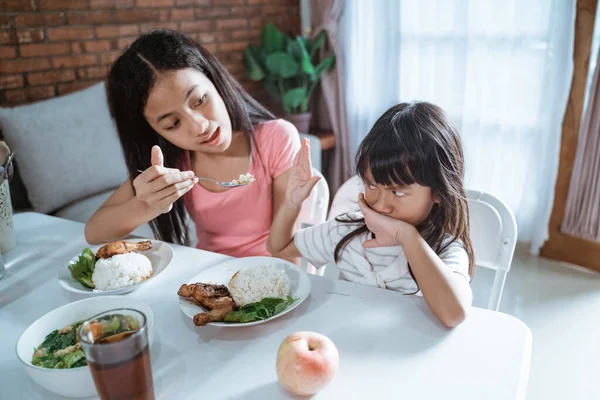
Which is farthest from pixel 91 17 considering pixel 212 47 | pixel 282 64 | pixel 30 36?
pixel 282 64

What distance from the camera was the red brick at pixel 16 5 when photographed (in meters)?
2.26

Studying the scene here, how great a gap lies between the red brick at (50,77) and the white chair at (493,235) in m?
2.26

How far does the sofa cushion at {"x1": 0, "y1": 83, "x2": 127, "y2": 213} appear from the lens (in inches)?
85.9

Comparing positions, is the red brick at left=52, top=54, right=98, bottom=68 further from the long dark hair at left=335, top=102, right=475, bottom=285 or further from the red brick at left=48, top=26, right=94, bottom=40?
the long dark hair at left=335, top=102, right=475, bottom=285

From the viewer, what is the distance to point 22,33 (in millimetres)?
2365

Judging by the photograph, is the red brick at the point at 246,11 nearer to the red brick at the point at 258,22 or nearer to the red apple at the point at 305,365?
the red brick at the point at 258,22

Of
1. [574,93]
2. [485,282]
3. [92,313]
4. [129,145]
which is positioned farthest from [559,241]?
[92,313]

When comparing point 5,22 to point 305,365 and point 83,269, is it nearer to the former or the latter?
point 83,269

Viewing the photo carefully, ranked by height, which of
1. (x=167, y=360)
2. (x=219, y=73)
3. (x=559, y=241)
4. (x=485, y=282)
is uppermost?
(x=219, y=73)

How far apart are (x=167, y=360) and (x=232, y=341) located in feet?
0.37

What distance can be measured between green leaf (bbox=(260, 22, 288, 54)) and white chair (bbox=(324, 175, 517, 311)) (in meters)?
2.31

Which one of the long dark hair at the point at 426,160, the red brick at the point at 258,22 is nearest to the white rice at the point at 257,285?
the long dark hair at the point at 426,160

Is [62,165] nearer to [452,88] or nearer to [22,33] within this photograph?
[22,33]

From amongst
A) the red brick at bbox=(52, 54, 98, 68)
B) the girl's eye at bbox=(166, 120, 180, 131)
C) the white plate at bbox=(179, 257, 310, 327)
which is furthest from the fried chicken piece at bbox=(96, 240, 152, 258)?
the red brick at bbox=(52, 54, 98, 68)
